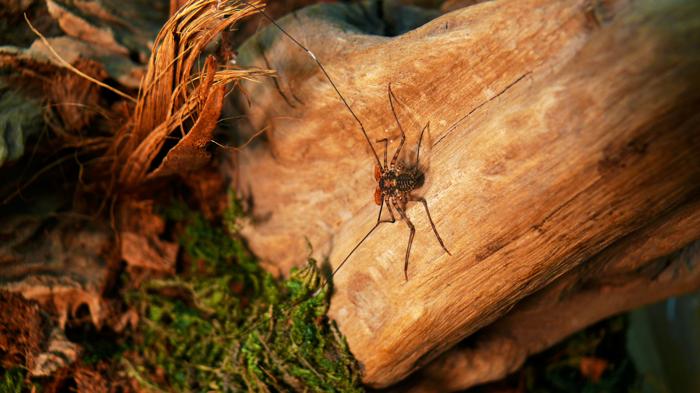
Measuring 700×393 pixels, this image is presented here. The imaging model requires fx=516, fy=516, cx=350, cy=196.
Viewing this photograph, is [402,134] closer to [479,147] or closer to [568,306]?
[479,147]

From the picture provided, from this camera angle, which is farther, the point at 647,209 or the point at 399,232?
the point at 399,232

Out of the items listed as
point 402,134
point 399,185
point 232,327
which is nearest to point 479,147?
point 399,185

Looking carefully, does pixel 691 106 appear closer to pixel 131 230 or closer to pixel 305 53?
pixel 305 53

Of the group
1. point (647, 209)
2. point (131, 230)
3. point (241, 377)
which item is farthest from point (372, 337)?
point (131, 230)

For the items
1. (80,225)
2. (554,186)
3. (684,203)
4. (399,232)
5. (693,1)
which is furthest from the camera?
(80,225)

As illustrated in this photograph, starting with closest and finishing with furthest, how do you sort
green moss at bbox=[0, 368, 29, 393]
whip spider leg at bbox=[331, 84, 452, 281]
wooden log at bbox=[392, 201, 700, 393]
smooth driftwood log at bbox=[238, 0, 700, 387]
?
smooth driftwood log at bbox=[238, 0, 700, 387]
whip spider leg at bbox=[331, 84, 452, 281]
green moss at bbox=[0, 368, 29, 393]
wooden log at bbox=[392, 201, 700, 393]

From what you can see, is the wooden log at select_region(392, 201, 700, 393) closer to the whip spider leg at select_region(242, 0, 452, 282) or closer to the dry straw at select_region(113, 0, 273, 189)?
the whip spider leg at select_region(242, 0, 452, 282)

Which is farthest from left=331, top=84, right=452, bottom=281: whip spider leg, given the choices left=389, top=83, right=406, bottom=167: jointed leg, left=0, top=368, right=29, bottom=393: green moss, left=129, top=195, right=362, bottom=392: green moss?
left=0, top=368, right=29, bottom=393: green moss
